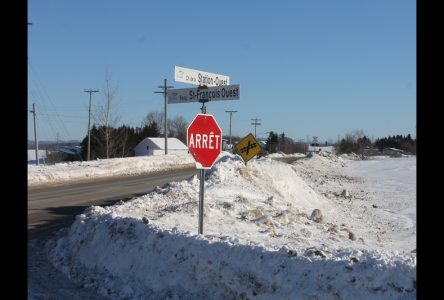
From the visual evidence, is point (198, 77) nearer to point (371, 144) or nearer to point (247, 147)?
point (247, 147)

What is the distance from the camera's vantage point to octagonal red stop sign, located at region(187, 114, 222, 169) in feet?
26.0

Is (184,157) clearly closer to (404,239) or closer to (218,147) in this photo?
(404,239)

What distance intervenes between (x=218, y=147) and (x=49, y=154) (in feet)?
223

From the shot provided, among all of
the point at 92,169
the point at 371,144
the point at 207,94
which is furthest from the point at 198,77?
the point at 371,144

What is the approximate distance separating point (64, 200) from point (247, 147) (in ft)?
22.4

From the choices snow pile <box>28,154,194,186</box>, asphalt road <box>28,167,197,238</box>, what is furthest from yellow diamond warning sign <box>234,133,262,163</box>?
snow pile <box>28,154,194,186</box>

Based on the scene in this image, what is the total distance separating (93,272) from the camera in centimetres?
797

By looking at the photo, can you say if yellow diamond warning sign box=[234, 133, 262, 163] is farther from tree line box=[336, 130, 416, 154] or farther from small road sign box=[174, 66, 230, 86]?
tree line box=[336, 130, 416, 154]

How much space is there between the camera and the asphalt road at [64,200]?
40.5 feet

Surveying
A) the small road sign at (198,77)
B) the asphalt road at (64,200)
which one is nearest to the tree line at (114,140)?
the asphalt road at (64,200)

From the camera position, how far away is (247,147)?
14.9 m

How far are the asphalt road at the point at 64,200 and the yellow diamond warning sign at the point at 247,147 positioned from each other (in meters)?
4.90

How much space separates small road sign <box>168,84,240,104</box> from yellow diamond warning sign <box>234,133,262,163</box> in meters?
5.56
